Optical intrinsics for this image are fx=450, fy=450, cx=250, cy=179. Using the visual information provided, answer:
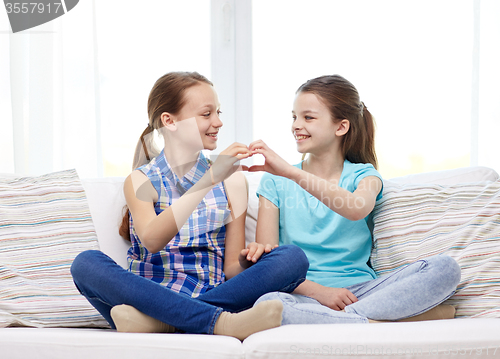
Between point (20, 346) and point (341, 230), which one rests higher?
point (341, 230)

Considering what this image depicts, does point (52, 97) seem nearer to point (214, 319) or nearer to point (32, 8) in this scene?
point (32, 8)

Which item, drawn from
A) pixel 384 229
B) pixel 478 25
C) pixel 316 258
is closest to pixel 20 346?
pixel 316 258

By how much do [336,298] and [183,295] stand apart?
0.43 metres

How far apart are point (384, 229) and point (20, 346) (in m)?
0.98

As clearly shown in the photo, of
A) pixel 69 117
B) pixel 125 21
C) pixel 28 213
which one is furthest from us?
pixel 125 21

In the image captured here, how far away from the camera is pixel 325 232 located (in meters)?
1.38

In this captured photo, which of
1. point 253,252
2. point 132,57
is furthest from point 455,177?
point 132,57

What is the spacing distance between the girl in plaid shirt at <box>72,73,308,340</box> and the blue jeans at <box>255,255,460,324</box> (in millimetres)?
89

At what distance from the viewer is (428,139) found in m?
2.10

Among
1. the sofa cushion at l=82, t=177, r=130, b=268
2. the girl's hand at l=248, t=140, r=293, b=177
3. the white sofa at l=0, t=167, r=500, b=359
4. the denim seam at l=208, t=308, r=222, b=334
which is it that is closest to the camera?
the white sofa at l=0, t=167, r=500, b=359

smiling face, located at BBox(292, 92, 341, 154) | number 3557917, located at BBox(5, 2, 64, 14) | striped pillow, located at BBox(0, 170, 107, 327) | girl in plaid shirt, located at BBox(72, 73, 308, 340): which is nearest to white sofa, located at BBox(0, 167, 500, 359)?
girl in plaid shirt, located at BBox(72, 73, 308, 340)

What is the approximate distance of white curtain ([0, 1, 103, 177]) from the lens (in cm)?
185

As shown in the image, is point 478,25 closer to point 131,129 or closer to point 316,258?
point 316,258

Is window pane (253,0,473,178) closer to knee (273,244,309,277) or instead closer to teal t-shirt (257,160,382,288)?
teal t-shirt (257,160,382,288)
